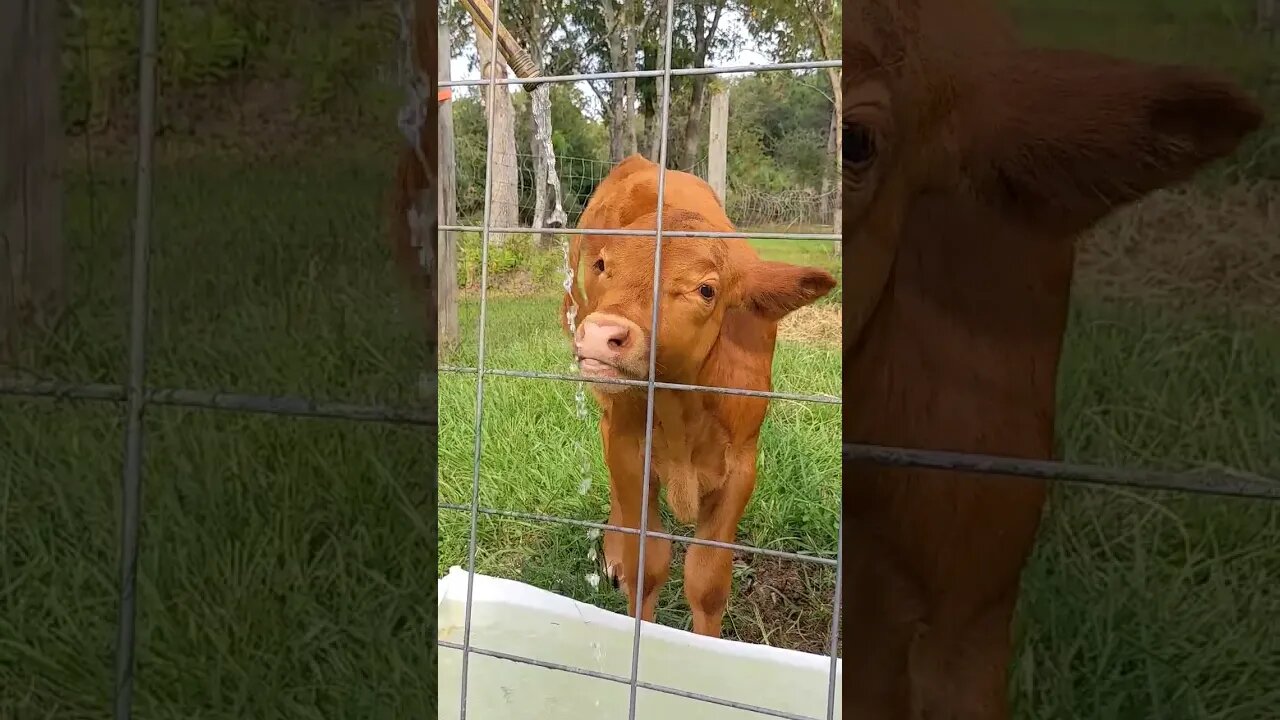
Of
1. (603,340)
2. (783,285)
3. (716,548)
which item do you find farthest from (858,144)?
(716,548)

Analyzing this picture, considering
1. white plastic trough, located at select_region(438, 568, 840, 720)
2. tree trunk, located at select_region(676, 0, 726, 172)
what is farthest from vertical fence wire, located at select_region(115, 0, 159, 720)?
tree trunk, located at select_region(676, 0, 726, 172)

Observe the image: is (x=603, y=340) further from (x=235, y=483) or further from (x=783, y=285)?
(x=235, y=483)

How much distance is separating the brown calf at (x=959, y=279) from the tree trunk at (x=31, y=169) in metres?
0.30

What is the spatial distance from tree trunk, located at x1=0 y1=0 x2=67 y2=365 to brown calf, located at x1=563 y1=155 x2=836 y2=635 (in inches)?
26.5

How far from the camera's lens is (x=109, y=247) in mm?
314

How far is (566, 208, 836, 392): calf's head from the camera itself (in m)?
1.06

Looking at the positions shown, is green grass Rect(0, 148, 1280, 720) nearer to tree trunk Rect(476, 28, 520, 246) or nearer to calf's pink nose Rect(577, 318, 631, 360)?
calf's pink nose Rect(577, 318, 631, 360)

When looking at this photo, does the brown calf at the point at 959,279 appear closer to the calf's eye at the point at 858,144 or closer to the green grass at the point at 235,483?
the calf's eye at the point at 858,144

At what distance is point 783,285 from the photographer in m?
1.11

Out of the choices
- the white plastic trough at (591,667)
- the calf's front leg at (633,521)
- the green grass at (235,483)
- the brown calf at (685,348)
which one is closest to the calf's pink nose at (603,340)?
the brown calf at (685,348)

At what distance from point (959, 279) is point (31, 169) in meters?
0.35

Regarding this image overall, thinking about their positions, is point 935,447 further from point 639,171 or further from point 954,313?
point 639,171

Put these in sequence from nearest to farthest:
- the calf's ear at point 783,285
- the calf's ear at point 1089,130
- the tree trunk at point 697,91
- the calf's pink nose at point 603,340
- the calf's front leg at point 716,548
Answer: the calf's ear at point 1089,130
the calf's pink nose at point 603,340
the calf's ear at point 783,285
the calf's front leg at point 716,548
the tree trunk at point 697,91

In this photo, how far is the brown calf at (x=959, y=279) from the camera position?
220mm
